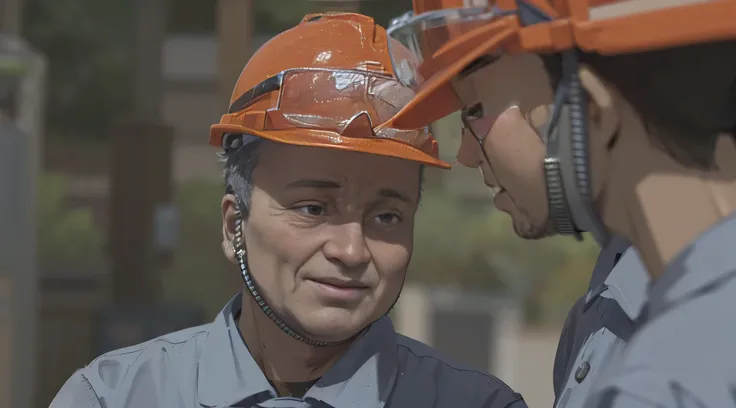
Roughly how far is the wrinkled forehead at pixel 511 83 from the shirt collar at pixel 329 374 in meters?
0.85

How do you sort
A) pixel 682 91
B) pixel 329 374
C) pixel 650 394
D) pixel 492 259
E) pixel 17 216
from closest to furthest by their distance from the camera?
pixel 650 394
pixel 682 91
pixel 329 374
pixel 17 216
pixel 492 259

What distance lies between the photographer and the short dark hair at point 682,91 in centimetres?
130

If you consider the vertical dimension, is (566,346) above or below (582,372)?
below

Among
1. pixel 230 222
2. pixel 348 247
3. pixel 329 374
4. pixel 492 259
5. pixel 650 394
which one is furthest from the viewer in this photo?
pixel 492 259

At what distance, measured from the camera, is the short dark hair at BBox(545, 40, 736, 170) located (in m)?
1.30

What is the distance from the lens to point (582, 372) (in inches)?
66.6

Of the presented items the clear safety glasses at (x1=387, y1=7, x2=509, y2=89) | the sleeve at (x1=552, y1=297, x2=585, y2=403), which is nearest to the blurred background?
the sleeve at (x1=552, y1=297, x2=585, y2=403)

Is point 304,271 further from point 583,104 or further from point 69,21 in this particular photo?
point 69,21

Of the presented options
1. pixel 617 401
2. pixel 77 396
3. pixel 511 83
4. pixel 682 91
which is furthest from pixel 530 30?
pixel 77 396

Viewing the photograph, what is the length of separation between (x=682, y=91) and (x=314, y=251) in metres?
0.94

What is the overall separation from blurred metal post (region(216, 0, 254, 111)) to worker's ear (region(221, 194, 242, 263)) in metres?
2.78

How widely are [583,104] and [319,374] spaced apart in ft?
→ 3.44

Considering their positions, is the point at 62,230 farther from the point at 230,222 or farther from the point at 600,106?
the point at 600,106

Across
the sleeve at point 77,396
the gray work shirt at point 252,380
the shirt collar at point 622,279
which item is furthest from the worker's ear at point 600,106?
the sleeve at point 77,396
